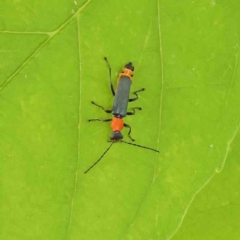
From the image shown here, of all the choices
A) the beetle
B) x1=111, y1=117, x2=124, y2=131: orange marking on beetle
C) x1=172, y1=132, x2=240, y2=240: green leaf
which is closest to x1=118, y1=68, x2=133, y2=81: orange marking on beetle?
the beetle

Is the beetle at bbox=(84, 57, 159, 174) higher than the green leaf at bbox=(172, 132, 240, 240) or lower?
higher

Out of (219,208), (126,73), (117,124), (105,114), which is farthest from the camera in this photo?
(219,208)

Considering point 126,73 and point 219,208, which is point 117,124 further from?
point 219,208

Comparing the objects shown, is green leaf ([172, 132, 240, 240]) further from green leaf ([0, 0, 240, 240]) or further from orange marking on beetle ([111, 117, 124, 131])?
orange marking on beetle ([111, 117, 124, 131])

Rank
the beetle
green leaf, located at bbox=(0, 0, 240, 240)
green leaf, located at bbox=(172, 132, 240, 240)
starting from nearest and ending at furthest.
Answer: green leaf, located at bbox=(0, 0, 240, 240) < the beetle < green leaf, located at bbox=(172, 132, 240, 240)

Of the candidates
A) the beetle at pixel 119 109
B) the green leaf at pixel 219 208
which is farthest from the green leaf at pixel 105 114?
the green leaf at pixel 219 208

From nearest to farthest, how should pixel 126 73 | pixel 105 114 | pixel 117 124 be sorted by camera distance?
pixel 126 73 → pixel 105 114 → pixel 117 124

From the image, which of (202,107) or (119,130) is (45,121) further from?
(202,107)

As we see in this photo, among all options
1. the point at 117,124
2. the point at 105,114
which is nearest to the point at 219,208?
the point at 117,124
